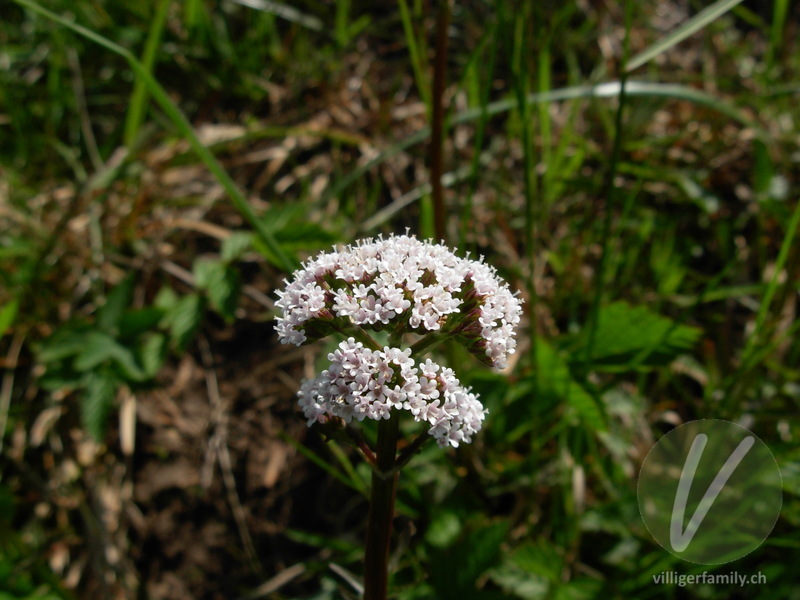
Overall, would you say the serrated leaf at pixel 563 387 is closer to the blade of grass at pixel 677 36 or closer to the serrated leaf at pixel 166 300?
the blade of grass at pixel 677 36

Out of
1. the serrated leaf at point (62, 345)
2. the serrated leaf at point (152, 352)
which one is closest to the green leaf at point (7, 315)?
the serrated leaf at point (62, 345)

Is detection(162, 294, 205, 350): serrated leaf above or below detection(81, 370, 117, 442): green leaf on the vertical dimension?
above

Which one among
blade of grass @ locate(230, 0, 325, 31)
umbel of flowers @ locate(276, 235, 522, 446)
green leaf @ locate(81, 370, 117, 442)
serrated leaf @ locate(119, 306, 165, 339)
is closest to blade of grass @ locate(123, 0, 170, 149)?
blade of grass @ locate(230, 0, 325, 31)

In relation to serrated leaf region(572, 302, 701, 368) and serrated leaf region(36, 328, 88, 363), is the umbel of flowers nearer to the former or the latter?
serrated leaf region(572, 302, 701, 368)

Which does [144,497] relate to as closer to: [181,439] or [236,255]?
[181,439]

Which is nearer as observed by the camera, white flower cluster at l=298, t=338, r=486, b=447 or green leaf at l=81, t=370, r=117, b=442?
white flower cluster at l=298, t=338, r=486, b=447

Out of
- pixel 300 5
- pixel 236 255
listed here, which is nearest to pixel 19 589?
pixel 236 255
